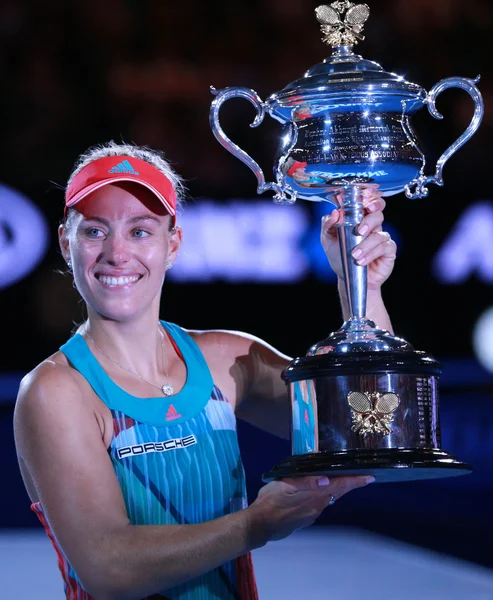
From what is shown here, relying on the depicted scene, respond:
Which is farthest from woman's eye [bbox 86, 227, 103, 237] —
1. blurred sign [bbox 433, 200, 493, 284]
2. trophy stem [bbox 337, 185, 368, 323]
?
blurred sign [bbox 433, 200, 493, 284]

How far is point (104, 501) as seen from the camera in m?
1.80

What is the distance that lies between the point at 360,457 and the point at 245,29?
13.6ft

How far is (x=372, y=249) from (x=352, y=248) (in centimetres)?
4

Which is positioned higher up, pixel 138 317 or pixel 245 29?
pixel 245 29

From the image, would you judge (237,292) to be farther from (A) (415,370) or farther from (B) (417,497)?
(A) (415,370)

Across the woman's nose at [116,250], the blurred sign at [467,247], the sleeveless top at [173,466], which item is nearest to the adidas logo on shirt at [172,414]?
the sleeveless top at [173,466]

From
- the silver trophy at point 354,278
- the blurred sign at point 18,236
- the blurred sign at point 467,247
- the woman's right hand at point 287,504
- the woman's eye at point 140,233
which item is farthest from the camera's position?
the blurred sign at point 467,247

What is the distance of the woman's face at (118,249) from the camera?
1935 millimetres

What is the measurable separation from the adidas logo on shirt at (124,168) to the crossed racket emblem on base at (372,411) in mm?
553

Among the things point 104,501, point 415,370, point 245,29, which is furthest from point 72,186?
point 245,29

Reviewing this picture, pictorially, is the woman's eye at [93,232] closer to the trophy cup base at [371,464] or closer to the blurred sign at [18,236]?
the trophy cup base at [371,464]

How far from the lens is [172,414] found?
1980 mm

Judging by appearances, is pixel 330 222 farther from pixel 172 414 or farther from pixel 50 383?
pixel 50 383

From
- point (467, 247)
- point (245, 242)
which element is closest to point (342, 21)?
point (245, 242)
